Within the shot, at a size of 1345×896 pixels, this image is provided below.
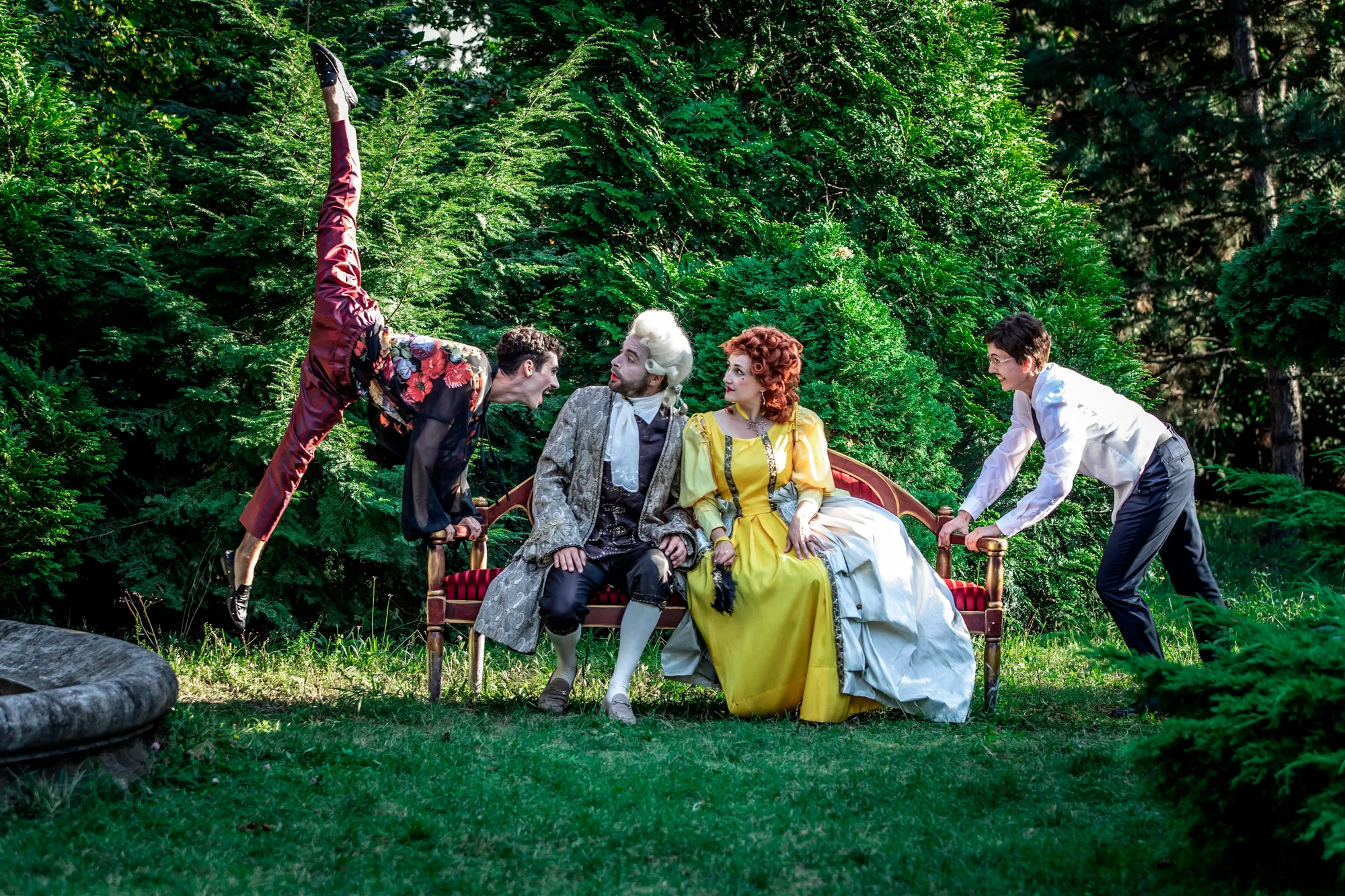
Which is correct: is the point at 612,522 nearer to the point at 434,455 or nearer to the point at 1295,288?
the point at 434,455

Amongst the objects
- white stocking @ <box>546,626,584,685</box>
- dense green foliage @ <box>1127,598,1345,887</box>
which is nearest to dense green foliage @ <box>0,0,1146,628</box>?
white stocking @ <box>546,626,584,685</box>

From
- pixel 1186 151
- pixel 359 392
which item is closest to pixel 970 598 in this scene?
pixel 359 392

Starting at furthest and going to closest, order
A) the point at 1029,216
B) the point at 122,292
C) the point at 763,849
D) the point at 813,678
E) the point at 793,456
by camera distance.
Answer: the point at 1029,216
the point at 122,292
the point at 793,456
the point at 813,678
the point at 763,849

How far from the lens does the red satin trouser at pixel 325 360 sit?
4312mm

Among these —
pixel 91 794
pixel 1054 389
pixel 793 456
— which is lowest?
pixel 91 794

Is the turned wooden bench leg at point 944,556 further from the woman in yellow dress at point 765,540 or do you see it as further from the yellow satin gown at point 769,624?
the yellow satin gown at point 769,624

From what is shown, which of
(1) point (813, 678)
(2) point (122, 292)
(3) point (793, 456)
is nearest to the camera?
(1) point (813, 678)

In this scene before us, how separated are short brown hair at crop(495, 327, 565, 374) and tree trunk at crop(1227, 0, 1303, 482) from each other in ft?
25.5

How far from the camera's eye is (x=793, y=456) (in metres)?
4.75

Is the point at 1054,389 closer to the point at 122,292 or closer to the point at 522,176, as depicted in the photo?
the point at 522,176

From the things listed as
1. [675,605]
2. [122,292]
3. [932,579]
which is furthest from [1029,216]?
[122,292]

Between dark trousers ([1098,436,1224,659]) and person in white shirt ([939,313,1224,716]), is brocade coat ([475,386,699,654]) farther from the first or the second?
dark trousers ([1098,436,1224,659])

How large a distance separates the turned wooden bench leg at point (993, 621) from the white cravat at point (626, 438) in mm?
1436

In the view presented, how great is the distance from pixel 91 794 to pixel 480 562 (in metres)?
2.08
